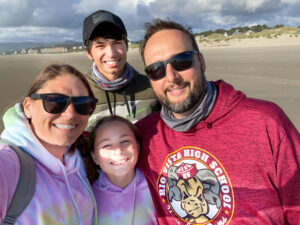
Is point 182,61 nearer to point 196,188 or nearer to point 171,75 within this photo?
point 171,75

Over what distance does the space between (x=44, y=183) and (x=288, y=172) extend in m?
1.72

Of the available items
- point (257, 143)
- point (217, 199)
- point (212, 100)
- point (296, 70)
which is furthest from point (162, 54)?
point (296, 70)

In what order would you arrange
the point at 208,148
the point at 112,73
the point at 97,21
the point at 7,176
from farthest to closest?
the point at 112,73, the point at 97,21, the point at 208,148, the point at 7,176

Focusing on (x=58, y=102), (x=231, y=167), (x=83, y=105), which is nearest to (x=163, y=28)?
(x=83, y=105)

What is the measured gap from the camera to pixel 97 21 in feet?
9.82

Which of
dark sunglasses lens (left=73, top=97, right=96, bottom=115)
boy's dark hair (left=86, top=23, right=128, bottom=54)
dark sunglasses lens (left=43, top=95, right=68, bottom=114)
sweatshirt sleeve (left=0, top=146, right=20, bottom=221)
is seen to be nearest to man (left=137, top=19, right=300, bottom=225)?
dark sunglasses lens (left=73, top=97, right=96, bottom=115)

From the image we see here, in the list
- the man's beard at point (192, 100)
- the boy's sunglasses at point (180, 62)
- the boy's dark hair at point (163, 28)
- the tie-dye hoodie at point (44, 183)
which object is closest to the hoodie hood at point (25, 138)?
the tie-dye hoodie at point (44, 183)

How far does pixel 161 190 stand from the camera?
7.17 ft

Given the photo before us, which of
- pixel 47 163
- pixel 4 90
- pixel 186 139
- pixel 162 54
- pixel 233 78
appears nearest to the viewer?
pixel 47 163

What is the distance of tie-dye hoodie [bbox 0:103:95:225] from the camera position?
1.46 metres

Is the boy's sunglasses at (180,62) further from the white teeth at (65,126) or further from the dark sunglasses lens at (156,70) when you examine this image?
the white teeth at (65,126)

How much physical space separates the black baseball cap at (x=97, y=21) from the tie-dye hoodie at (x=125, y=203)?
1.80 meters

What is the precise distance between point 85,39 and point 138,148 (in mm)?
1689

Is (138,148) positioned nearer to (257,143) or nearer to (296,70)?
(257,143)
